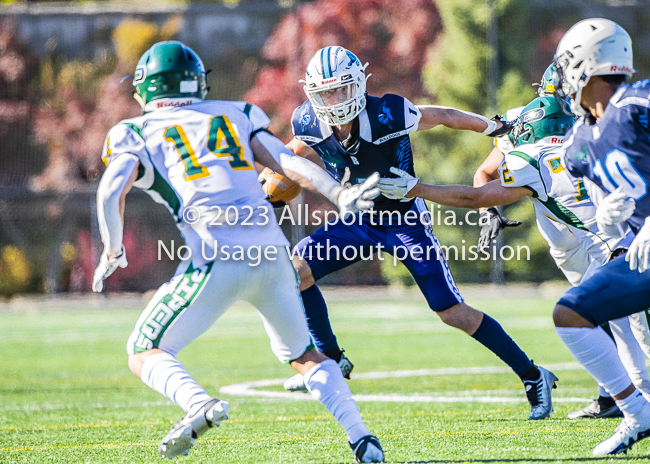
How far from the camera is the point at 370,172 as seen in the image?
17.0 ft

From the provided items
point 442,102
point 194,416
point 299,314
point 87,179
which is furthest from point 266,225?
point 87,179

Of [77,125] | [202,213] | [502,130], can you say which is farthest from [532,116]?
[77,125]

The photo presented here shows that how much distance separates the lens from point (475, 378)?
700 centimetres

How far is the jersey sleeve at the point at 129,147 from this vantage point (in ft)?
11.7

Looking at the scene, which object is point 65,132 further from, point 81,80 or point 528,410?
point 528,410

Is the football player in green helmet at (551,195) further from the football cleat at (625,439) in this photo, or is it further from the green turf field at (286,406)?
the football cleat at (625,439)

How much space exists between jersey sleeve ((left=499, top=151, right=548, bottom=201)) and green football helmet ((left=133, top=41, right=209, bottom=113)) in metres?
1.77

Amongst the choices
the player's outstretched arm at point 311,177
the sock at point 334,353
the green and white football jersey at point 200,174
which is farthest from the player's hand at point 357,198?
the sock at point 334,353

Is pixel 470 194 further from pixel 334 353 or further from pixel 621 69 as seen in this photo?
pixel 334 353

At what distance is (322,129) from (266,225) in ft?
4.96

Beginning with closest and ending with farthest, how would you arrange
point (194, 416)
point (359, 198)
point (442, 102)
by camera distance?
1. point (194, 416)
2. point (359, 198)
3. point (442, 102)

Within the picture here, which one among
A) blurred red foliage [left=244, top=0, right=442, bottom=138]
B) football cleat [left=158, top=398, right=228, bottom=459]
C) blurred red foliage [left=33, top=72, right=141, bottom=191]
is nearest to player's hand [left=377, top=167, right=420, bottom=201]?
football cleat [left=158, top=398, right=228, bottom=459]

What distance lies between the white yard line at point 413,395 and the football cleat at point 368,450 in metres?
2.17

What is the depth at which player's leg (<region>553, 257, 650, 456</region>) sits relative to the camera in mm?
3521
